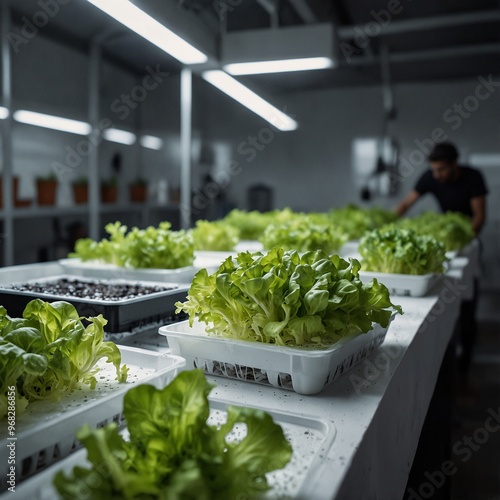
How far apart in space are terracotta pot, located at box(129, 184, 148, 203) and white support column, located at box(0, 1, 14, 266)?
220 centimetres

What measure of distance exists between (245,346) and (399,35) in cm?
506

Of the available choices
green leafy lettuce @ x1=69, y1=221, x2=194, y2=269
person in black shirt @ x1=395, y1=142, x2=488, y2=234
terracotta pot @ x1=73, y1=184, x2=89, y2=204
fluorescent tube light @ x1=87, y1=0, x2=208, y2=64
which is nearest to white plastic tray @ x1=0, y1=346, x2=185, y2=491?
green leafy lettuce @ x1=69, y1=221, x2=194, y2=269

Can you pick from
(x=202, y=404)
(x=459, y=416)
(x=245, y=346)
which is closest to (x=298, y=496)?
(x=202, y=404)

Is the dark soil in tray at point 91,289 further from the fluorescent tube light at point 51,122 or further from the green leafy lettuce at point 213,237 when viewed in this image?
the fluorescent tube light at point 51,122

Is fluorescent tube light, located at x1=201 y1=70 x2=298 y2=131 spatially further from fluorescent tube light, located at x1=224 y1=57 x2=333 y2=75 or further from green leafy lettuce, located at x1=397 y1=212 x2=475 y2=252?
green leafy lettuce, located at x1=397 y1=212 x2=475 y2=252

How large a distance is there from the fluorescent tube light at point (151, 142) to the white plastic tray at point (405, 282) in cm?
568

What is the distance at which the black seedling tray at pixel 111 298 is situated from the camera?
1.29 m

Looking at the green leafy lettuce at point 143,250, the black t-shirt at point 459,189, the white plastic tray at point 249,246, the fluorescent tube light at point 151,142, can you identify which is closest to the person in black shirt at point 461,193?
the black t-shirt at point 459,189

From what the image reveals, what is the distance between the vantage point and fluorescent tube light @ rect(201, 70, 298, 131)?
266 cm

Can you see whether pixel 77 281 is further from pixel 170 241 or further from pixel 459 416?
pixel 459 416

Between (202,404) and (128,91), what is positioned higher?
(128,91)

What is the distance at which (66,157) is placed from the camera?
18.8 ft

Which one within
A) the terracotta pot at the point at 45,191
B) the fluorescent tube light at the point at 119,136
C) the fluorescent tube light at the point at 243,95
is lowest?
the terracotta pot at the point at 45,191

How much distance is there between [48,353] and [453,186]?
396 centimetres
